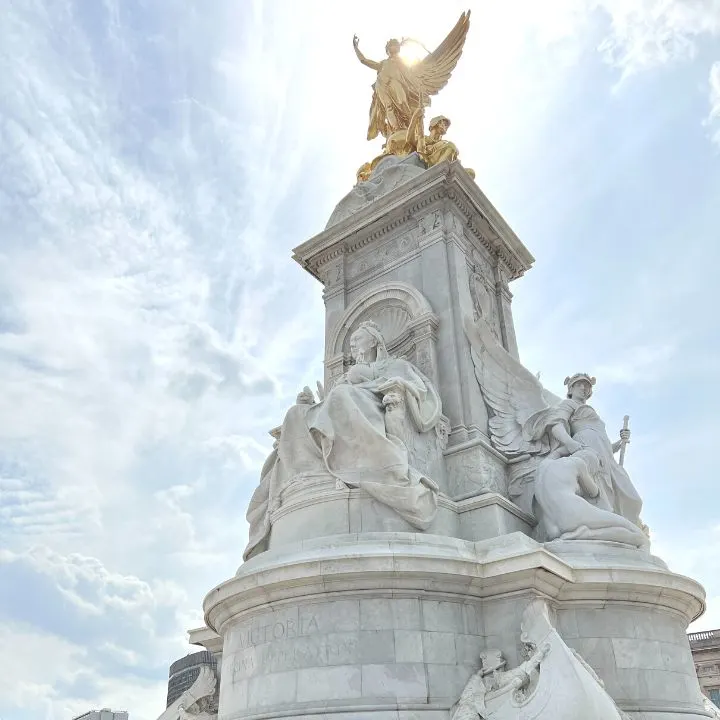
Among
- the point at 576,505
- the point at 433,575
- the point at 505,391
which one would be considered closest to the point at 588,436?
the point at 576,505

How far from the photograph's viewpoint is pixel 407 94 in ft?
53.3

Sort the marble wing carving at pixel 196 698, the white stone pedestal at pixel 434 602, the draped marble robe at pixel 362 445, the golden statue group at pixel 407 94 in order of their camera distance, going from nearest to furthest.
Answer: the white stone pedestal at pixel 434 602
the draped marble robe at pixel 362 445
the marble wing carving at pixel 196 698
the golden statue group at pixel 407 94

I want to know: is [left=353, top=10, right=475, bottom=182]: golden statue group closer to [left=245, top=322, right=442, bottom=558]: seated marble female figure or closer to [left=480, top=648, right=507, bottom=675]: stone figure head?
[left=245, top=322, right=442, bottom=558]: seated marble female figure

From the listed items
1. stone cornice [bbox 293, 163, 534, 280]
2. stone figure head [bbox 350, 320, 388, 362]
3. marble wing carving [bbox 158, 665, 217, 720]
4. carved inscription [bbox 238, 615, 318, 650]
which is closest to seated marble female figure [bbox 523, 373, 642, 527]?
stone figure head [bbox 350, 320, 388, 362]

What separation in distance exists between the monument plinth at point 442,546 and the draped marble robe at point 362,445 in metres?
0.03

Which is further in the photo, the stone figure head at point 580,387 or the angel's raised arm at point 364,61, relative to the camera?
the angel's raised arm at point 364,61

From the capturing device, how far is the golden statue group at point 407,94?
51.2ft

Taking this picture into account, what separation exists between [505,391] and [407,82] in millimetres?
7831

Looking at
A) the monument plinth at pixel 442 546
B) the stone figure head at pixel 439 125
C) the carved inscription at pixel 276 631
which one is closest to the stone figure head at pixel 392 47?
the stone figure head at pixel 439 125

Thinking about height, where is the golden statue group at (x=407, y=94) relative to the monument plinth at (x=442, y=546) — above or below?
above

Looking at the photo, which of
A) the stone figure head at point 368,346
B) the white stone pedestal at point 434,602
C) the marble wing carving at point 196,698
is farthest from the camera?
the stone figure head at point 368,346

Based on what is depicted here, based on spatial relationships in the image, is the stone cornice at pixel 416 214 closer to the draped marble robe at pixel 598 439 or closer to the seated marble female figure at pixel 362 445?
the seated marble female figure at pixel 362 445

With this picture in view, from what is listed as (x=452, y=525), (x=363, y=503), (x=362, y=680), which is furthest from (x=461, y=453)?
(x=362, y=680)

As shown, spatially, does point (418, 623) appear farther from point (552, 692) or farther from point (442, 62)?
point (442, 62)
